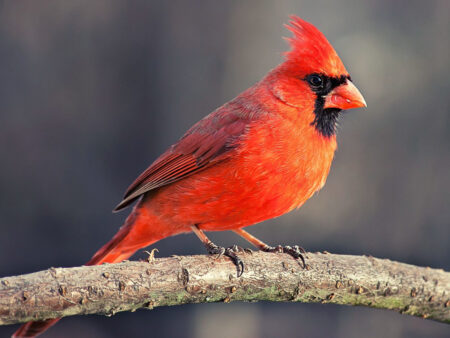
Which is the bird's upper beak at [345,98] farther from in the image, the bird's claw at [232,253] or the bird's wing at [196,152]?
the bird's claw at [232,253]

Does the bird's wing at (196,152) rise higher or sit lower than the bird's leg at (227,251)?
higher

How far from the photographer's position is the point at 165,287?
1.66 meters

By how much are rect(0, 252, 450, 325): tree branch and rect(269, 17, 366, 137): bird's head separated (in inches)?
20.2

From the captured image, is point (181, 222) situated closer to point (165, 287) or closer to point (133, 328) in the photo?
point (165, 287)

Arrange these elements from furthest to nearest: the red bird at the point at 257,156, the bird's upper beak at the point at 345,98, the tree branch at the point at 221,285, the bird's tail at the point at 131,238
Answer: the bird's tail at the point at 131,238 → the bird's upper beak at the point at 345,98 → the red bird at the point at 257,156 → the tree branch at the point at 221,285

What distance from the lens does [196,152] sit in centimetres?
214

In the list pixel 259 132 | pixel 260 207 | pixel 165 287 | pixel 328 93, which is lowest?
pixel 165 287

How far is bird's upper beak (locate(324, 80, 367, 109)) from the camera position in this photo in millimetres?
2059

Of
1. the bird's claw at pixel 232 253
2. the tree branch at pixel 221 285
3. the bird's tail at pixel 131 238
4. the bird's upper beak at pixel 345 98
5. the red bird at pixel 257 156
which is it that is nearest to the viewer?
the tree branch at pixel 221 285

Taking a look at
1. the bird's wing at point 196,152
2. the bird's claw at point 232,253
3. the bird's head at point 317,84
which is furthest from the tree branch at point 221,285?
the bird's head at point 317,84

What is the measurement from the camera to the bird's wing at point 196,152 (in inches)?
81.5

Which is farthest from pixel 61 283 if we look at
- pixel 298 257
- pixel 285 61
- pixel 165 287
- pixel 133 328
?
pixel 133 328

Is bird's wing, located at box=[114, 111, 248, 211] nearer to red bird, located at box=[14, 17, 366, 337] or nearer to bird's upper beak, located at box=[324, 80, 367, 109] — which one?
red bird, located at box=[14, 17, 366, 337]

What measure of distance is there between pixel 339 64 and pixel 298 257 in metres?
0.71
